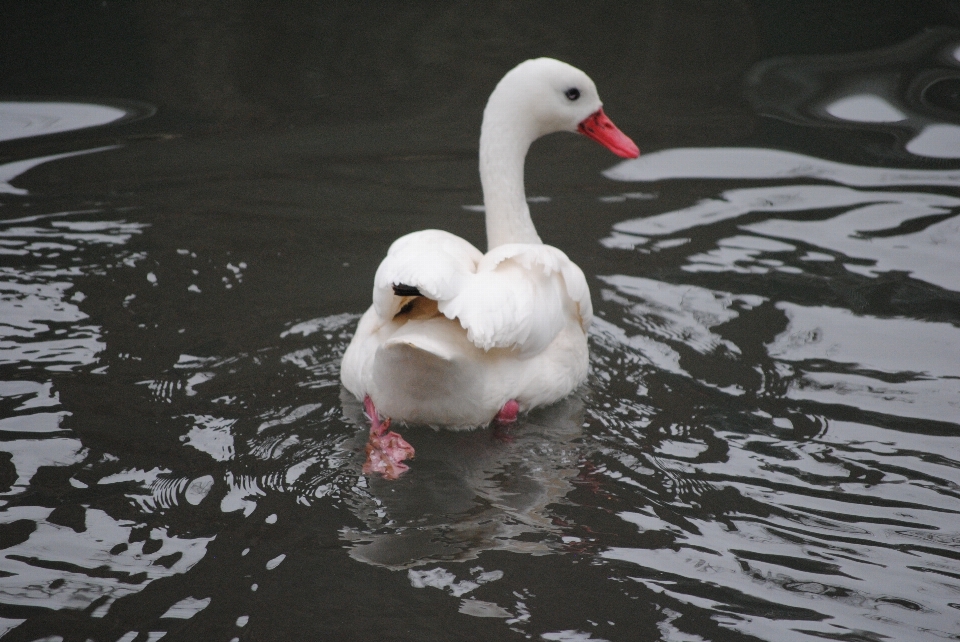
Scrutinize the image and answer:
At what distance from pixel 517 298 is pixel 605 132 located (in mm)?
1667

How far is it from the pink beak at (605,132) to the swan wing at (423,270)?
4.45 feet

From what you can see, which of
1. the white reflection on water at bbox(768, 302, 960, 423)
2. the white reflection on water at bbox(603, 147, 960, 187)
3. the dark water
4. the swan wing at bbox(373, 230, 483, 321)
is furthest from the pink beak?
the white reflection on water at bbox(603, 147, 960, 187)

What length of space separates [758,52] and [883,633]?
22.1ft

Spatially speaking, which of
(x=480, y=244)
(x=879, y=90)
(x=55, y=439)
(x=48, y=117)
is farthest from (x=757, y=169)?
(x=48, y=117)

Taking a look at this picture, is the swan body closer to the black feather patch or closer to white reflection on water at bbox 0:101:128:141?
the black feather patch

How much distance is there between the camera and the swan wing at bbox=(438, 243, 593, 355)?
12.0ft

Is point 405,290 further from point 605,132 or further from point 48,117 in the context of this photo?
point 48,117

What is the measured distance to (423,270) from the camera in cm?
363

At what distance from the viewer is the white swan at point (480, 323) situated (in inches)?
146

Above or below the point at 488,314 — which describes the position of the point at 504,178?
above

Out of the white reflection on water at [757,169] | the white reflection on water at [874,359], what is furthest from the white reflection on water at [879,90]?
the white reflection on water at [874,359]

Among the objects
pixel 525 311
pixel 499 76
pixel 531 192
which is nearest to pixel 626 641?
pixel 525 311

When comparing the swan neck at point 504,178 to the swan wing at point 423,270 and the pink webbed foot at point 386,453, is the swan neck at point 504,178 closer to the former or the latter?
the swan wing at point 423,270

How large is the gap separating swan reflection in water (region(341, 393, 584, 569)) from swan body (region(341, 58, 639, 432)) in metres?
0.11
